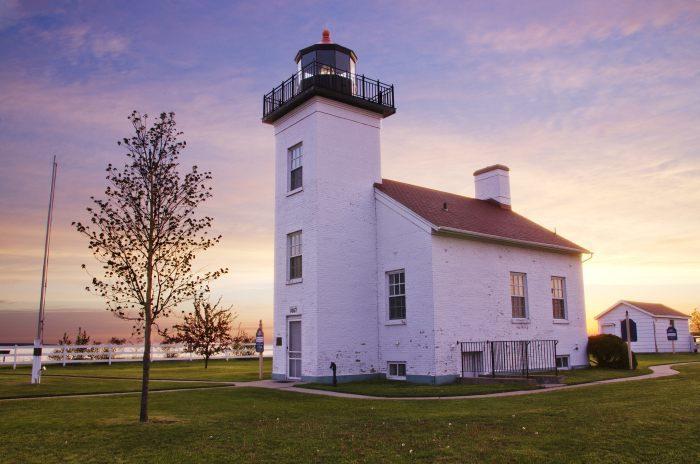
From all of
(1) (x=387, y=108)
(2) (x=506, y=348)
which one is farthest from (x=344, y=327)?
(1) (x=387, y=108)

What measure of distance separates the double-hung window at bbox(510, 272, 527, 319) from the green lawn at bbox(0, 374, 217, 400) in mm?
11436

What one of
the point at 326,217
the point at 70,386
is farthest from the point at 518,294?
the point at 70,386

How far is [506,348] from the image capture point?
1997 cm

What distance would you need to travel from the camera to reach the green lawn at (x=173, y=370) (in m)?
21.3

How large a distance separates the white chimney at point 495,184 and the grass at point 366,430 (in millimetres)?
14425

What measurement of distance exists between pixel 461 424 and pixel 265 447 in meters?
3.52

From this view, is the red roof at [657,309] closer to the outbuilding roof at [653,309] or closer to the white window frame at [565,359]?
the outbuilding roof at [653,309]

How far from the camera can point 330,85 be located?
68.0 ft

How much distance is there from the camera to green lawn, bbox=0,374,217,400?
15.6 metres

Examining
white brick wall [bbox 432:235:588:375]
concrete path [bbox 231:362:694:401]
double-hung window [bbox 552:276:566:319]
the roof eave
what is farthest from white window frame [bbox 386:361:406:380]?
double-hung window [bbox 552:276:566:319]

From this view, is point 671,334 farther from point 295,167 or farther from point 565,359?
point 295,167

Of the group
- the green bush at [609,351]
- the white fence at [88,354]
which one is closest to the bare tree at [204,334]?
the white fence at [88,354]

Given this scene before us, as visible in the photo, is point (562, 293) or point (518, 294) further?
point (562, 293)

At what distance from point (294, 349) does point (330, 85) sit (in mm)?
9731
